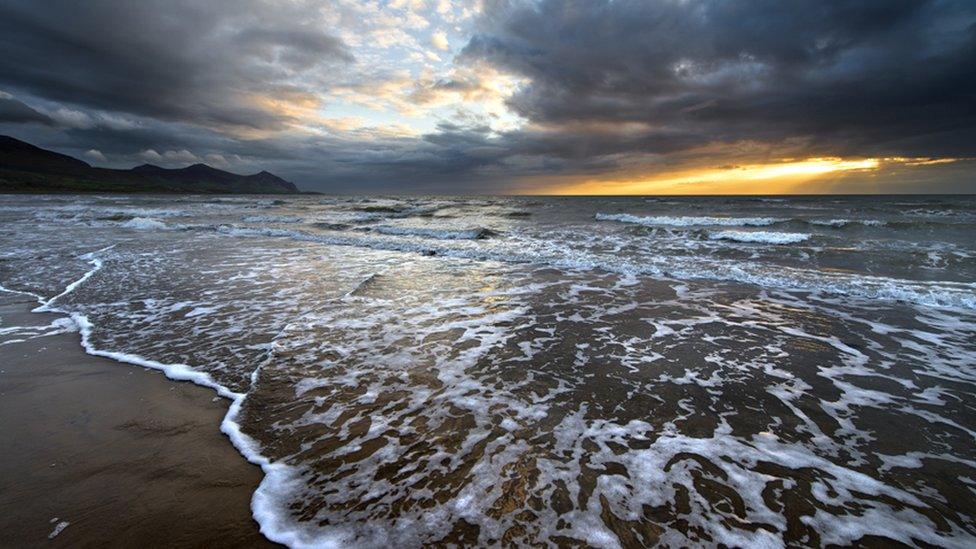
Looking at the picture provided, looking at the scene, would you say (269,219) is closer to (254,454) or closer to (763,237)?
(254,454)

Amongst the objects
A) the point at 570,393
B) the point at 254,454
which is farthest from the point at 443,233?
the point at 254,454

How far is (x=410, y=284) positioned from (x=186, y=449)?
6.07 m

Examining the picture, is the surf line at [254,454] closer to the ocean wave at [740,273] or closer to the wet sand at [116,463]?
the wet sand at [116,463]

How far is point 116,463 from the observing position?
3029mm

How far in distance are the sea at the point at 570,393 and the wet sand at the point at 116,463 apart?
23 cm

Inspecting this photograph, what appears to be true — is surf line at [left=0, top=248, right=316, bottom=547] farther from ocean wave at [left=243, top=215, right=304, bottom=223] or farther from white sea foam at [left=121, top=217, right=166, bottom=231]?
ocean wave at [left=243, top=215, right=304, bottom=223]

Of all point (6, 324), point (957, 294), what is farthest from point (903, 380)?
point (6, 324)

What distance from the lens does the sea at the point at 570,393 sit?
2625mm

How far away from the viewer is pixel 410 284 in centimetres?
917

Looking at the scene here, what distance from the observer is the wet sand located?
8.01ft

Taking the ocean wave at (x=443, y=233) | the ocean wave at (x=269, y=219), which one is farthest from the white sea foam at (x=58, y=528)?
the ocean wave at (x=269, y=219)

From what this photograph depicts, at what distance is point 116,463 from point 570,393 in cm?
382

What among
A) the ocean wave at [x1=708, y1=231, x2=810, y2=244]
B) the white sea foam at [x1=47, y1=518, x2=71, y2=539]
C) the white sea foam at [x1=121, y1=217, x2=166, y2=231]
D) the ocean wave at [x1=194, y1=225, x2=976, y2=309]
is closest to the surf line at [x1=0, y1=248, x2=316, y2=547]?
the white sea foam at [x1=47, y1=518, x2=71, y2=539]

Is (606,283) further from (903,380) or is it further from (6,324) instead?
(6,324)
